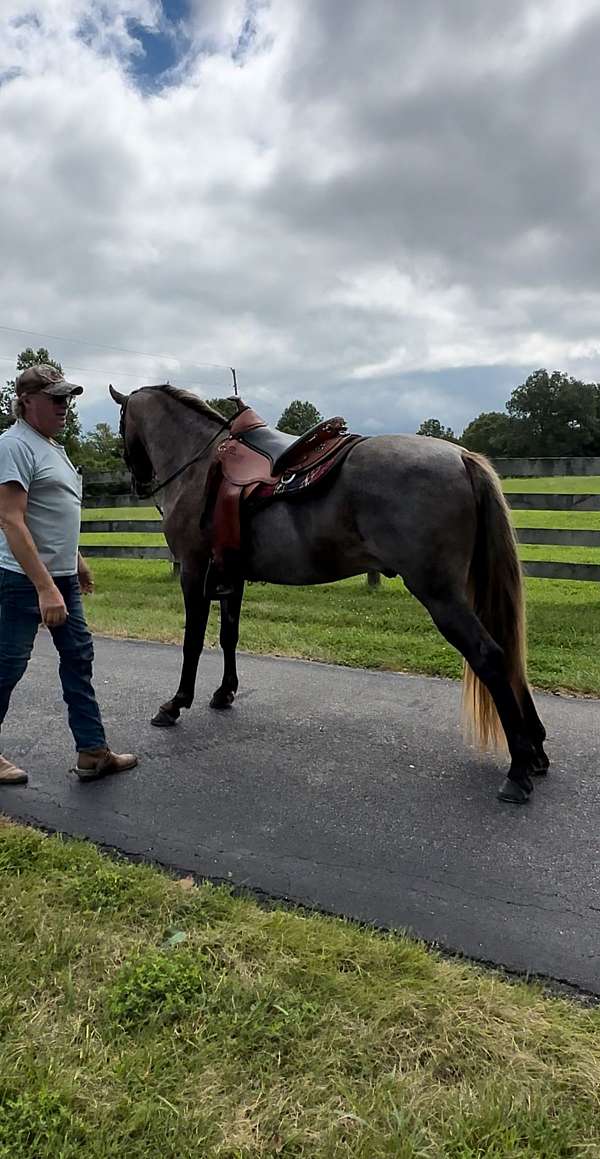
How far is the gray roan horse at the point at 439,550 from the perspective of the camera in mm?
3318

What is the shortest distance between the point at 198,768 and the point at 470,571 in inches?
70.8

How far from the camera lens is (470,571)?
3543 mm

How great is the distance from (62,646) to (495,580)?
2.23 m

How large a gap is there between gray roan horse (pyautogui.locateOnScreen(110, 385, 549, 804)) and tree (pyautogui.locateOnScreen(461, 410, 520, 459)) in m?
60.2

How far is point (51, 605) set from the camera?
3.13 metres

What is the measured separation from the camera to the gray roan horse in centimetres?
332

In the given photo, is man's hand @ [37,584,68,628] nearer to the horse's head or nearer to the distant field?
the horse's head

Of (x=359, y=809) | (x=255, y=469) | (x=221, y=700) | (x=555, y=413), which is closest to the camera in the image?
(x=359, y=809)

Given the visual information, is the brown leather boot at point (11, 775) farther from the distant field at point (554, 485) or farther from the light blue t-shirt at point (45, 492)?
the distant field at point (554, 485)

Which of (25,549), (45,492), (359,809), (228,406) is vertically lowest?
(359,809)

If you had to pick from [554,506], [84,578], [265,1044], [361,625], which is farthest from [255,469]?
[554,506]

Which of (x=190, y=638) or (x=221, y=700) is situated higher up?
(x=190, y=638)

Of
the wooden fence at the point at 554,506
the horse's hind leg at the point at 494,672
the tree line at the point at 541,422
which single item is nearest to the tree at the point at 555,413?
the tree line at the point at 541,422

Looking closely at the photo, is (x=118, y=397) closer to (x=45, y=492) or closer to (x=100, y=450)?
(x=45, y=492)
